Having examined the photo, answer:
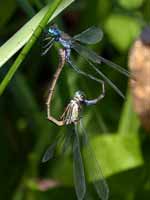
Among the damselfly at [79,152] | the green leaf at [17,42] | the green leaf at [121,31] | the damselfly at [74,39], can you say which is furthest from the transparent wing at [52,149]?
the green leaf at [121,31]

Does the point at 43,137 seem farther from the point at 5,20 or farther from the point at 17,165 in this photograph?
the point at 5,20

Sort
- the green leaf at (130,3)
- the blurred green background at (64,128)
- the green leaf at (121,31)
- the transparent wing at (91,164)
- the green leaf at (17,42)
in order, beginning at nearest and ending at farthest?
the green leaf at (17,42), the transparent wing at (91,164), the blurred green background at (64,128), the green leaf at (130,3), the green leaf at (121,31)

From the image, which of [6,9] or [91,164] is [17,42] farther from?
[6,9]

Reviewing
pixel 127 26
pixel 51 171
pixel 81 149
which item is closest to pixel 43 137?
pixel 51 171

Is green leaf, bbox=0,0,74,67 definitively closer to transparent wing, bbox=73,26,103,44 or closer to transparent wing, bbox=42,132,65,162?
transparent wing, bbox=73,26,103,44

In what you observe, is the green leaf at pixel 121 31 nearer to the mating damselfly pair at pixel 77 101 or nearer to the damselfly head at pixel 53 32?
the mating damselfly pair at pixel 77 101

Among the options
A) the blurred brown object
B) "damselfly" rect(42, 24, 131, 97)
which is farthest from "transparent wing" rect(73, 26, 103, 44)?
the blurred brown object
